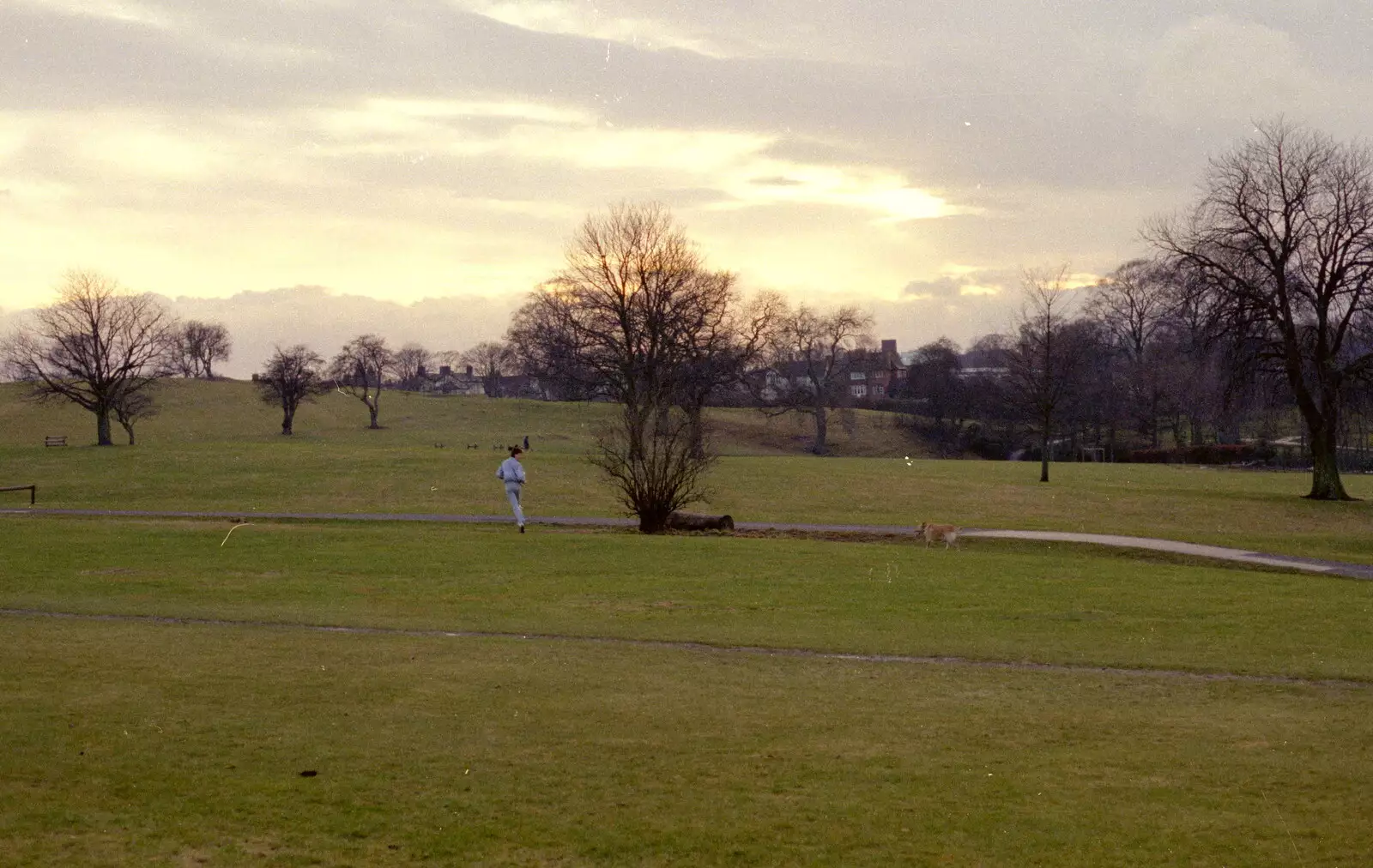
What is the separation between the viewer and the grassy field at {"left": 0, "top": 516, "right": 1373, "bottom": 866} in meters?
6.88

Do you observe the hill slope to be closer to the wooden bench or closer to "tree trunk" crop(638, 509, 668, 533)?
the wooden bench

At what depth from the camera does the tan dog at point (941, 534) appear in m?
27.2

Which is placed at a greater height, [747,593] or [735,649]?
[735,649]

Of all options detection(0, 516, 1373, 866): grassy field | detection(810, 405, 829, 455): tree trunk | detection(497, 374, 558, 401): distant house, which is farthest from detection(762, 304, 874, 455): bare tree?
detection(0, 516, 1373, 866): grassy field

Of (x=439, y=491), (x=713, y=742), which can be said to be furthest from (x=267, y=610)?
(x=439, y=491)

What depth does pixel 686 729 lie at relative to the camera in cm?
964

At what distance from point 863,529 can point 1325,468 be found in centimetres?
2451

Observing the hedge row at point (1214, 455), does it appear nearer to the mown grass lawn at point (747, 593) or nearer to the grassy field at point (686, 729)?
the mown grass lawn at point (747, 593)

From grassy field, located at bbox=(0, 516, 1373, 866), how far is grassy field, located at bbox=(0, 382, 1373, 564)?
1650cm

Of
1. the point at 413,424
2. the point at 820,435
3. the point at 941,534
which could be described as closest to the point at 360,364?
the point at 413,424

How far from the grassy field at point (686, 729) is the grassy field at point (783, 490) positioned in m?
16.5

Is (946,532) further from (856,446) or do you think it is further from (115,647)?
(856,446)

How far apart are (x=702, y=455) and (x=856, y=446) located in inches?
3232

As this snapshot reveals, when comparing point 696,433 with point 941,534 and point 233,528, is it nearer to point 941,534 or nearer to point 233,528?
point 941,534
